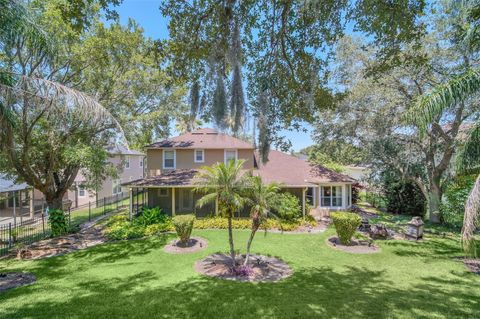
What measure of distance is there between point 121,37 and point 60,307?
14.1 metres

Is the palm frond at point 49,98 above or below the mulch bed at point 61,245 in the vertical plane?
above

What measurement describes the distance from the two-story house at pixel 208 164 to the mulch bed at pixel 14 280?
8692mm

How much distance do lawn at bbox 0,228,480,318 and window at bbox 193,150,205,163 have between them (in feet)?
30.1

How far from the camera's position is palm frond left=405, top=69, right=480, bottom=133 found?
665 cm

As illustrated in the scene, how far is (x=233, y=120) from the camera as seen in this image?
5.03 metres

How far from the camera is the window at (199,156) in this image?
1977 cm

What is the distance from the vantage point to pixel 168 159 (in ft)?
64.8

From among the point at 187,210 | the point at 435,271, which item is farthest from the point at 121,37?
the point at 435,271

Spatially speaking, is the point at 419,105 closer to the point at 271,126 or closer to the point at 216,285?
the point at 271,126

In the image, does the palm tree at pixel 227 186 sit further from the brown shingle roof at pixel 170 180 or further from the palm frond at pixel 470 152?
the palm frond at pixel 470 152

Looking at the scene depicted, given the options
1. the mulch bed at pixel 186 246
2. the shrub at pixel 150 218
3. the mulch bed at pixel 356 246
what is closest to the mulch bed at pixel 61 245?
the shrub at pixel 150 218

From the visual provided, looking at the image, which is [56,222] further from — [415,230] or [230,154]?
[415,230]

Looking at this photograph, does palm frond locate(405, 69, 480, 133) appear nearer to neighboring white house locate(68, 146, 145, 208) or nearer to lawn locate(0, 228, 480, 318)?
lawn locate(0, 228, 480, 318)

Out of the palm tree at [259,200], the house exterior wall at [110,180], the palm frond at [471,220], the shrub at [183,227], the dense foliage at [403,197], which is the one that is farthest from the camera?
the house exterior wall at [110,180]
